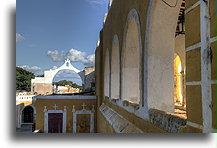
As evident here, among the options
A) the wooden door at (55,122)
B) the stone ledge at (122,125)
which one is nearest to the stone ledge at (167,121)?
the stone ledge at (122,125)

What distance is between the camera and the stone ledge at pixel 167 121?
7.39ft

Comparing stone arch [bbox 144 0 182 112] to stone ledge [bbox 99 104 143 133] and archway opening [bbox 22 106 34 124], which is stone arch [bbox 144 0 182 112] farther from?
archway opening [bbox 22 106 34 124]

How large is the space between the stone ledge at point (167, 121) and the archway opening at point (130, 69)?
216 cm

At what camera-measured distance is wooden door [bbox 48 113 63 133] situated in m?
13.0

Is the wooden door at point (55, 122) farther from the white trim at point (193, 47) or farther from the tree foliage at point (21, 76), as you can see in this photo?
the white trim at point (193, 47)

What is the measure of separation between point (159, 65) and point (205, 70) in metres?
1.59

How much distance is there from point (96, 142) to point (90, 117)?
1137 cm

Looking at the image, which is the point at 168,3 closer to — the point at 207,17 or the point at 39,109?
the point at 207,17

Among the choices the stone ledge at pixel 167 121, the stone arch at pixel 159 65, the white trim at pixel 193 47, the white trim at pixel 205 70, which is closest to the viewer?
the white trim at pixel 205 70

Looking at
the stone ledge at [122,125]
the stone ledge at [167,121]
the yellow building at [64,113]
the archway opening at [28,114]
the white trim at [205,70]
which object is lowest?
the archway opening at [28,114]

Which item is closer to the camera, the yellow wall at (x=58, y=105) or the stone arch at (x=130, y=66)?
the stone arch at (x=130, y=66)

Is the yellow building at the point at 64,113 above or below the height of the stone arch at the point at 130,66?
below

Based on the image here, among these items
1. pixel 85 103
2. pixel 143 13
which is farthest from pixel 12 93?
pixel 85 103

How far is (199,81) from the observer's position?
1.75m
